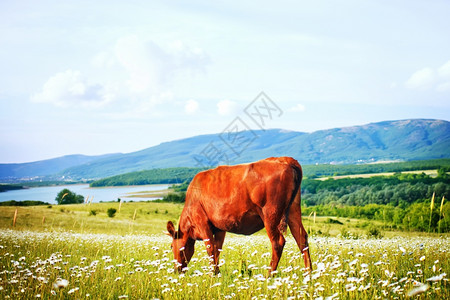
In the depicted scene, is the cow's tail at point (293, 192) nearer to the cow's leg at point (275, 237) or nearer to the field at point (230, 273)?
the cow's leg at point (275, 237)

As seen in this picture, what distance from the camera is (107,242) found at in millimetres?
15586

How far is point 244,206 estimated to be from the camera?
9.33m

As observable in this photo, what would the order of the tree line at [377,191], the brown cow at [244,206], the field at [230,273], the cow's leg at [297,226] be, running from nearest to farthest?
the field at [230,273], the brown cow at [244,206], the cow's leg at [297,226], the tree line at [377,191]

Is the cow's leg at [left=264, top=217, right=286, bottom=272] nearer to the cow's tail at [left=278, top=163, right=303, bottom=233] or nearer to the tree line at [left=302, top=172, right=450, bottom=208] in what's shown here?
the cow's tail at [left=278, top=163, right=303, bottom=233]

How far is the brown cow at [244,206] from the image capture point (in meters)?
8.93

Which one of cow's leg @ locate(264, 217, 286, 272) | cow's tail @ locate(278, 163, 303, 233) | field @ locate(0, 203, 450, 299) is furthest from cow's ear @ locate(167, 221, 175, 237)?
cow's tail @ locate(278, 163, 303, 233)

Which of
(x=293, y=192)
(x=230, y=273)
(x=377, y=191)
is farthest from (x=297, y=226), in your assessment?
(x=377, y=191)

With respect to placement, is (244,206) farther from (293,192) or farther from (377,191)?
(377,191)

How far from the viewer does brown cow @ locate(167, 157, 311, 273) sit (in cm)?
893

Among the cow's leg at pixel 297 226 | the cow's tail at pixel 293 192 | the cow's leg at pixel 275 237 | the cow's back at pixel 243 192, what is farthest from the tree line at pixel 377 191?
the cow's leg at pixel 275 237

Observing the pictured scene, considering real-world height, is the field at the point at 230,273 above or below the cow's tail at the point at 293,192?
below

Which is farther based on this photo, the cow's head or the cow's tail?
the cow's head

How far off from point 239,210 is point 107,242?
27.1 feet

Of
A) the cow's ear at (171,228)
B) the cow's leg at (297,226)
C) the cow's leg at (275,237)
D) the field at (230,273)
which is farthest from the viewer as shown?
the cow's ear at (171,228)
